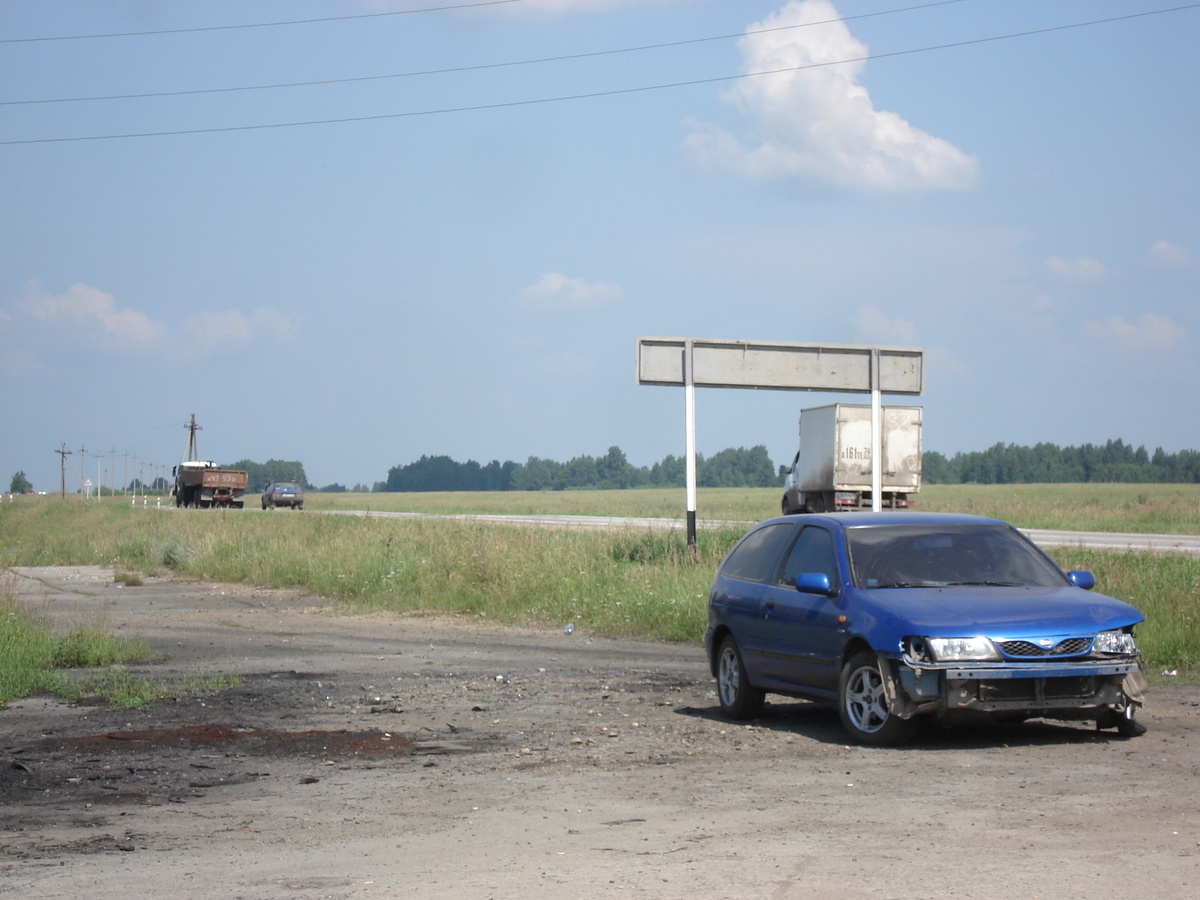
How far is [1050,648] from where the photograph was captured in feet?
26.6

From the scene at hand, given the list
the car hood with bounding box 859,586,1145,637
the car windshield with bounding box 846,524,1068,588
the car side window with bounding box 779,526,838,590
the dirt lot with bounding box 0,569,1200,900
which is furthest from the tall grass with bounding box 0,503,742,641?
the car hood with bounding box 859,586,1145,637

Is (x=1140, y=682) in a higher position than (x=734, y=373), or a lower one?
lower

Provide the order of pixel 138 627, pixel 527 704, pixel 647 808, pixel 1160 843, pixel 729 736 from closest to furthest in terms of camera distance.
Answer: pixel 1160 843 < pixel 647 808 < pixel 729 736 < pixel 527 704 < pixel 138 627

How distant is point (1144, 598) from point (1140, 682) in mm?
6355

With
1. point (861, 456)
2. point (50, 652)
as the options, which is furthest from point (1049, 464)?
point (50, 652)

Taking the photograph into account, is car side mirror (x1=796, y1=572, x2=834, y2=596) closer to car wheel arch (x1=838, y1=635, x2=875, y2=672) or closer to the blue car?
the blue car

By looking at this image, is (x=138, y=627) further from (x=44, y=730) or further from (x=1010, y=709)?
(x=1010, y=709)

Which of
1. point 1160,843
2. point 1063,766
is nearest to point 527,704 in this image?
point 1063,766

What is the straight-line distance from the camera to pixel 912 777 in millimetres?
7414

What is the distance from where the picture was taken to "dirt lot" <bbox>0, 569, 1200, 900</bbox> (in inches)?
211

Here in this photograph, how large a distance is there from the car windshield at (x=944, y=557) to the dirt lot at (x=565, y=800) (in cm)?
109

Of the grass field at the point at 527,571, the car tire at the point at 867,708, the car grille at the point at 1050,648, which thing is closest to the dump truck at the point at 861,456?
the grass field at the point at 527,571

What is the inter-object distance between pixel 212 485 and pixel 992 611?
73.6m

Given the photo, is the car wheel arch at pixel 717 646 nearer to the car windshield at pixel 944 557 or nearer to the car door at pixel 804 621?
the car door at pixel 804 621
